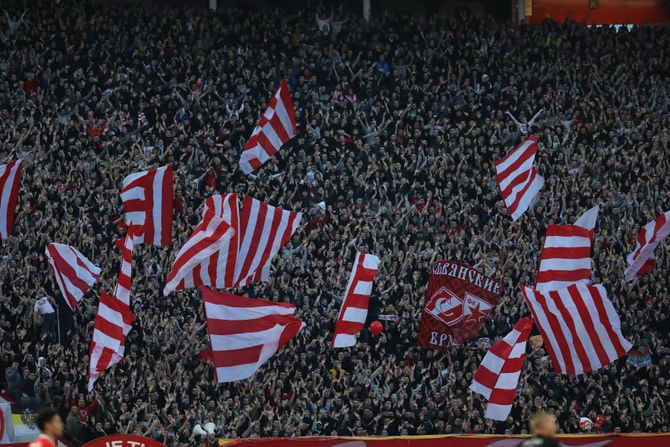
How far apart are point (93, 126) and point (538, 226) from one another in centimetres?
1055

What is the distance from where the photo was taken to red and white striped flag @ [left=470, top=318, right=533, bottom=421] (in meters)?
20.5

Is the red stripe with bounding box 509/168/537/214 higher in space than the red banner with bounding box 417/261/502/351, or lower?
higher

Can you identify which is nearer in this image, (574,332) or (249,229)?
(574,332)

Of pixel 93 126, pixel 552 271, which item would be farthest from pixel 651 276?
pixel 93 126

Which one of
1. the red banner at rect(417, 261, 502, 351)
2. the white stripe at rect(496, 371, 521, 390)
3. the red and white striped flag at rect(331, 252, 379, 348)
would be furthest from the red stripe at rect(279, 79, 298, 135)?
the white stripe at rect(496, 371, 521, 390)

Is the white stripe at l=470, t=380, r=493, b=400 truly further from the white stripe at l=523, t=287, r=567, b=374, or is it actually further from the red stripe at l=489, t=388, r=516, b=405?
the white stripe at l=523, t=287, r=567, b=374

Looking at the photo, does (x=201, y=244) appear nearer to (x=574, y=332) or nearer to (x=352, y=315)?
(x=352, y=315)

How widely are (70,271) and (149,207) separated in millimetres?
1823

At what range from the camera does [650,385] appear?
24.6 meters

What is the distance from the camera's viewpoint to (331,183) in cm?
2900

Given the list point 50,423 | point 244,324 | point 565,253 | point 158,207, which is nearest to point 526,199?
point 565,253

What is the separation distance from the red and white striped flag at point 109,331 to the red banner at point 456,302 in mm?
6347

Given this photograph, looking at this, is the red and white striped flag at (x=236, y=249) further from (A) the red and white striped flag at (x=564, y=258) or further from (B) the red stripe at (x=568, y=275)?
(B) the red stripe at (x=568, y=275)

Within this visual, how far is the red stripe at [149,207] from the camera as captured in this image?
76.3 feet
